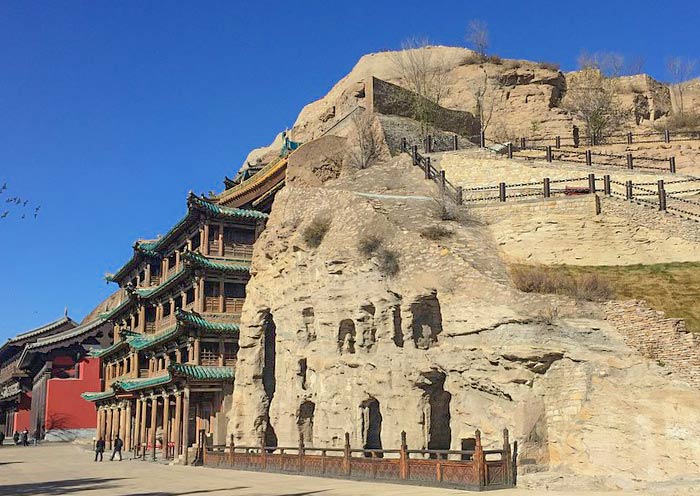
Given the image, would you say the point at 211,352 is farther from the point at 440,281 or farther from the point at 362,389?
the point at 440,281

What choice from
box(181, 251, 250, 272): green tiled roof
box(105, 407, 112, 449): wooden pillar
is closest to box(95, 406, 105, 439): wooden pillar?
box(105, 407, 112, 449): wooden pillar

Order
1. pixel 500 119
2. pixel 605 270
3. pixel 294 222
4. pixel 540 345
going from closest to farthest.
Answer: pixel 540 345 → pixel 605 270 → pixel 294 222 → pixel 500 119

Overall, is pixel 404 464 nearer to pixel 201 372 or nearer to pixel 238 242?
pixel 201 372

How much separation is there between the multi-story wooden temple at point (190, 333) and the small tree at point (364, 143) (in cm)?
741

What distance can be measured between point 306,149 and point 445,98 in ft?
82.8

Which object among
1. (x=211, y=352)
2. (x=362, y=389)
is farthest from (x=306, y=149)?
(x=362, y=389)

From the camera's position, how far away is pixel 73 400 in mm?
65125

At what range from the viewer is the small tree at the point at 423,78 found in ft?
159

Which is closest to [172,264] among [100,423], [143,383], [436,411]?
[143,383]

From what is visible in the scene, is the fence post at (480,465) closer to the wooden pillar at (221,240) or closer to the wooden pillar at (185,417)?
the wooden pillar at (185,417)

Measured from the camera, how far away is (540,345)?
949 inches

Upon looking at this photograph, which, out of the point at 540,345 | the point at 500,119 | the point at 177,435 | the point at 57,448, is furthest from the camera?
the point at 500,119

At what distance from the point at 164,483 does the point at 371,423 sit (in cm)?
941

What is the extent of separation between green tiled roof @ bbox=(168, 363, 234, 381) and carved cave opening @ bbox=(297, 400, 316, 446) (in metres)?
7.76
